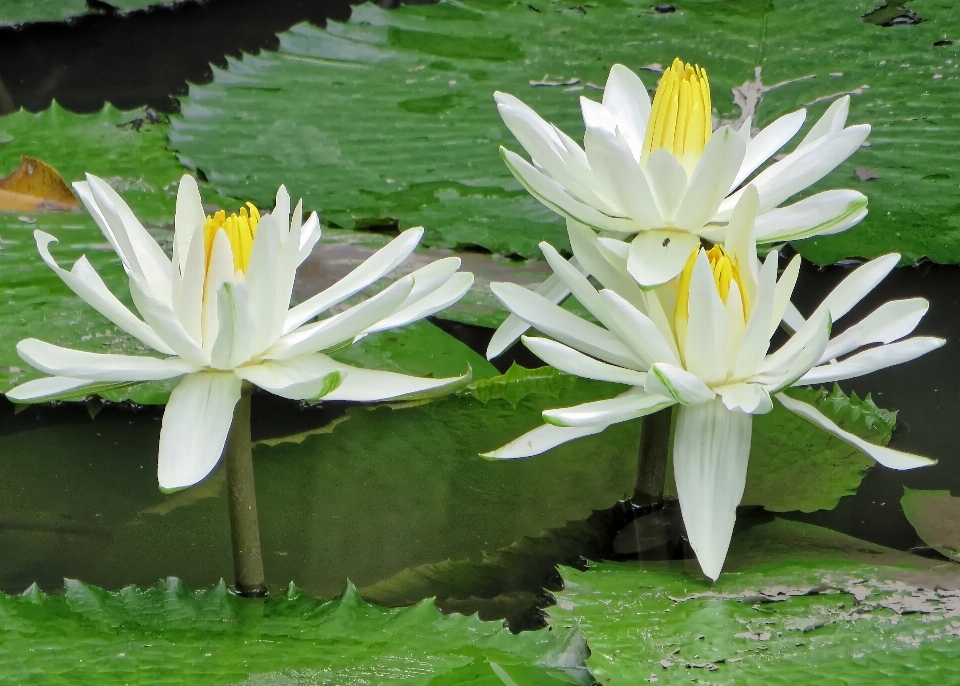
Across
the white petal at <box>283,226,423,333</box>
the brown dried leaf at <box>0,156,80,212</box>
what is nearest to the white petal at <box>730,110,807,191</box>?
the white petal at <box>283,226,423,333</box>

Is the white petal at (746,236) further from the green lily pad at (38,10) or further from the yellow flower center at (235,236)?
the green lily pad at (38,10)

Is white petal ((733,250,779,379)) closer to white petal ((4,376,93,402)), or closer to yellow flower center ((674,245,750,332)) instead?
yellow flower center ((674,245,750,332))

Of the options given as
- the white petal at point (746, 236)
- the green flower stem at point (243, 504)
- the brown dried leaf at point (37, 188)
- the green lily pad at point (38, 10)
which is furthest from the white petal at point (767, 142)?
the green lily pad at point (38, 10)

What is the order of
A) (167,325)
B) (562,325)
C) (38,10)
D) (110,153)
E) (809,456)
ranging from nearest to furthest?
(167,325) → (562,325) → (809,456) → (110,153) → (38,10)

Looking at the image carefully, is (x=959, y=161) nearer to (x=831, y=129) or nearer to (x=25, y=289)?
(x=831, y=129)

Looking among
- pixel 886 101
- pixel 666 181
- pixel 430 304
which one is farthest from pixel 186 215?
pixel 886 101

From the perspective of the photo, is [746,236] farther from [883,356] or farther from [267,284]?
[267,284]
